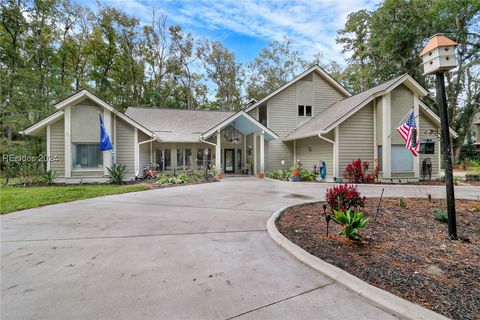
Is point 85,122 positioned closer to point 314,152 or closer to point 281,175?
point 281,175

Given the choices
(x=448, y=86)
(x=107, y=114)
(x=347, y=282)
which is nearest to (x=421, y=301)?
(x=347, y=282)

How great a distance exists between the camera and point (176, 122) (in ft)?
61.4

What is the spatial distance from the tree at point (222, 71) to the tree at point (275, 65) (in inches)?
105

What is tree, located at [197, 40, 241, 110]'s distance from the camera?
32188 mm

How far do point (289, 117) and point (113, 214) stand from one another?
1479cm

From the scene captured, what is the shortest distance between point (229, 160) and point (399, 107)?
12222 mm

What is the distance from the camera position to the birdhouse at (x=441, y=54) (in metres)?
4.02

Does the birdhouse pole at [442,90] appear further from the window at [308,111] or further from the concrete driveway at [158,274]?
the window at [308,111]

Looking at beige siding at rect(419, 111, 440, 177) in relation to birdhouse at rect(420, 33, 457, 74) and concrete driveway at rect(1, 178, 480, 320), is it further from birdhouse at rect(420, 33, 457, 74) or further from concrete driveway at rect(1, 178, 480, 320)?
concrete driveway at rect(1, 178, 480, 320)

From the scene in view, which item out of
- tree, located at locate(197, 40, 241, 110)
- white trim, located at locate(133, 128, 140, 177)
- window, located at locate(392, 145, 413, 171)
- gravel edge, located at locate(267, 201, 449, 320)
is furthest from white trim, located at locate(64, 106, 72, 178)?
tree, located at locate(197, 40, 241, 110)

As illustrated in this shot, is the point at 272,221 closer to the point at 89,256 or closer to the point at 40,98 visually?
the point at 89,256

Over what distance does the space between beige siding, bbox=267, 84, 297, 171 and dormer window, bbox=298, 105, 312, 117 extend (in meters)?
0.47

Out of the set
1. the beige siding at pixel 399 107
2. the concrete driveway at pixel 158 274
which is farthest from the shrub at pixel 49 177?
the beige siding at pixel 399 107

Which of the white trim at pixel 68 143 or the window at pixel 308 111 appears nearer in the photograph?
the white trim at pixel 68 143
